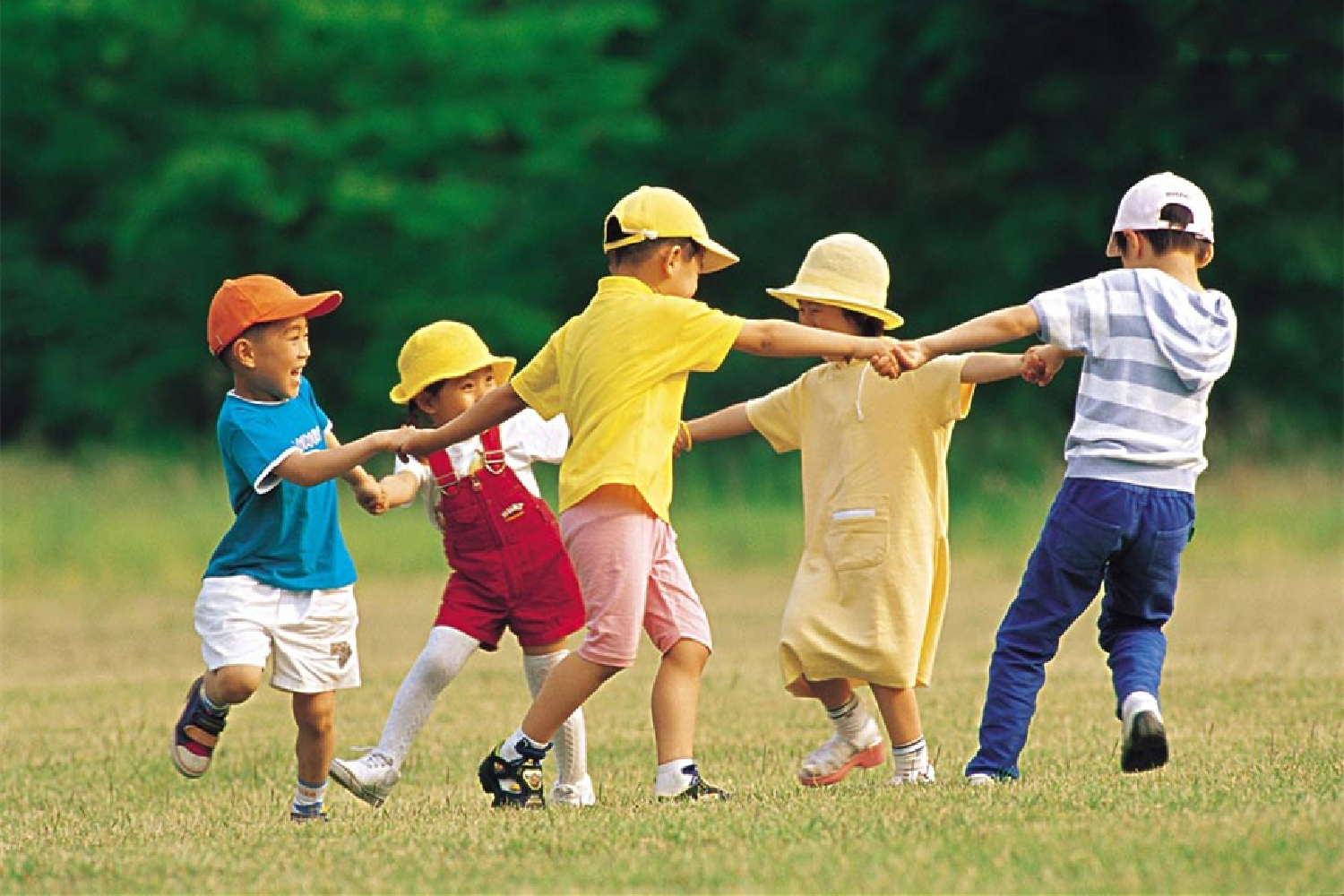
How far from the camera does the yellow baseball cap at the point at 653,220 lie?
6.67m

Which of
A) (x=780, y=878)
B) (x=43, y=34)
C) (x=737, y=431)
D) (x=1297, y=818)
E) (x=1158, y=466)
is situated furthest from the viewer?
(x=43, y=34)

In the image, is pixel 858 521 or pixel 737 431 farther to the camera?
pixel 737 431

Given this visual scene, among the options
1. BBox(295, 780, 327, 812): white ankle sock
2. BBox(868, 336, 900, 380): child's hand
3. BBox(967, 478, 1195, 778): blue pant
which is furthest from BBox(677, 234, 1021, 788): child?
BBox(295, 780, 327, 812): white ankle sock

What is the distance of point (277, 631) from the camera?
688 cm

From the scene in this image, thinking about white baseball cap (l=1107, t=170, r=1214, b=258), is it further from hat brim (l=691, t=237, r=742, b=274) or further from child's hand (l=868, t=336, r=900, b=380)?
hat brim (l=691, t=237, r=742, b=274)

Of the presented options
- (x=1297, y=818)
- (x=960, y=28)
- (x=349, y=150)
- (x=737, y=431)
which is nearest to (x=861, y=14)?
(x=960, y=28)

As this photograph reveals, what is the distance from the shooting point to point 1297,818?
5504 millimetres

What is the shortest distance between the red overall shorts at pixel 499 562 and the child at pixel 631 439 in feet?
1.93

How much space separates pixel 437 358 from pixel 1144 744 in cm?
273

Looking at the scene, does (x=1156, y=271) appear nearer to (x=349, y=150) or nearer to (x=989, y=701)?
(x=989, y=701)

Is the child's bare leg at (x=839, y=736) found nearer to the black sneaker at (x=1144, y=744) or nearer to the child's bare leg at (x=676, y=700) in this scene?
the child's bare leg at (x=676, y=700)

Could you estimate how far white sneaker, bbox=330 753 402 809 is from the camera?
7137 mm

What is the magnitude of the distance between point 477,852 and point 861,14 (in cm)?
2210

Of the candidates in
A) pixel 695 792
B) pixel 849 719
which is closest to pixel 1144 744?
pixel 849 719
